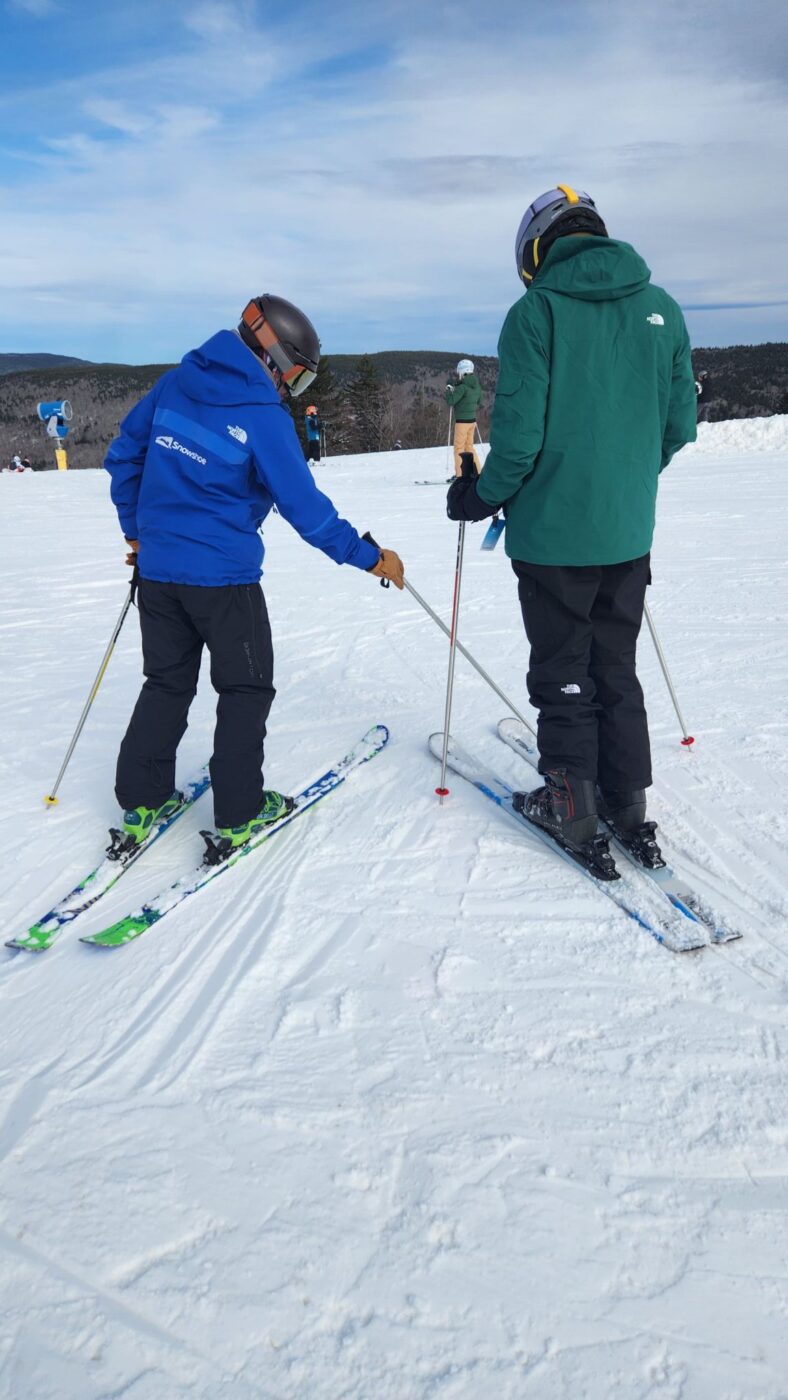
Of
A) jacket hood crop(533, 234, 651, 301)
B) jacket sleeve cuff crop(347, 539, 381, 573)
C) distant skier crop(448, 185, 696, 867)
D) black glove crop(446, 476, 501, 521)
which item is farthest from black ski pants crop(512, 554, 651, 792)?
jacket hood crop(533, 234, 651, 301)

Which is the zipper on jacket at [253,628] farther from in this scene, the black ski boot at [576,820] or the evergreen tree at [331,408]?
the evergreen tree at [331,408]

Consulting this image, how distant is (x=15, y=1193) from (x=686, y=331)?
3.24 m

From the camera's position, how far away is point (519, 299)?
2.64m

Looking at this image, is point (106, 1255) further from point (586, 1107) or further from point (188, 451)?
point (188, 451)

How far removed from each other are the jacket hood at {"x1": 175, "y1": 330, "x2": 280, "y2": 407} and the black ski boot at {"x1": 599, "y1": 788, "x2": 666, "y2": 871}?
196 centimetres

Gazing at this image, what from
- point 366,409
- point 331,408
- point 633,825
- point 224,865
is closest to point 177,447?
point 224,865

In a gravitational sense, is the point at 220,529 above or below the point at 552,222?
below

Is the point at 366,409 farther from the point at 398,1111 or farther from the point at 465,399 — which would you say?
the point at 398,1111

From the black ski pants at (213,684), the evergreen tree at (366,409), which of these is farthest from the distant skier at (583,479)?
the evergreen tree at (366,409)

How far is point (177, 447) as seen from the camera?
9.50ft

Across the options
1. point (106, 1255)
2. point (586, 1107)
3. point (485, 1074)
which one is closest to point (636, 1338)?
point (586, 1107)

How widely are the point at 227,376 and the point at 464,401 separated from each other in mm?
11511

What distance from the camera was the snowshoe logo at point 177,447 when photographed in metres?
2.88

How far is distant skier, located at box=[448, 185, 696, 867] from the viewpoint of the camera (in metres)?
2.67
